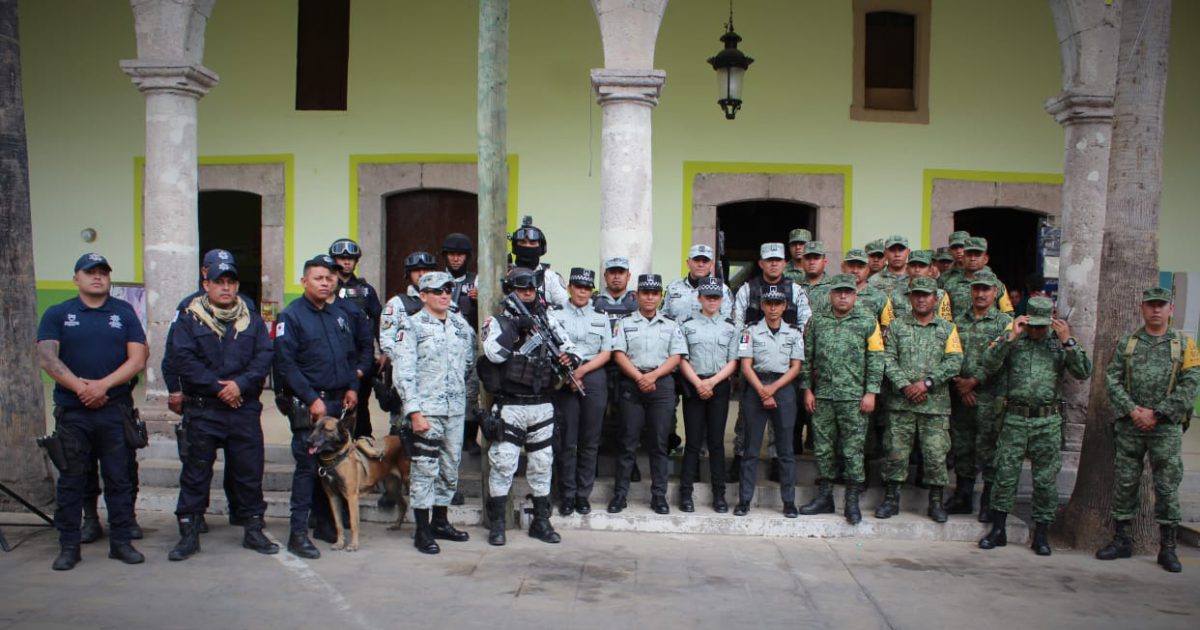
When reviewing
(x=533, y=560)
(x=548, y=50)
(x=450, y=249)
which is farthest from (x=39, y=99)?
(x=533, y=560)

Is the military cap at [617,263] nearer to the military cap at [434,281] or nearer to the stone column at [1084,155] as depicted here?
the military cap at [434,281]

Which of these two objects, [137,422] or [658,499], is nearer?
[137,422]

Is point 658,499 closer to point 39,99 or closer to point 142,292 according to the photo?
point 142,292

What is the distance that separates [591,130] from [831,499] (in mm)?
5558

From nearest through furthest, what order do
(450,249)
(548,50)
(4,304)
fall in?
(4,304)
(450,249)
(548,50)

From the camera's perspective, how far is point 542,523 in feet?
21.3

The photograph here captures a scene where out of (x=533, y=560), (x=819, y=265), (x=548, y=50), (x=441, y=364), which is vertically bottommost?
(x=533, y=560)

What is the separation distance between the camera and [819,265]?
24.4 feet

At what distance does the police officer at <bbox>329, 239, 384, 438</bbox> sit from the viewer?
695 centimetres

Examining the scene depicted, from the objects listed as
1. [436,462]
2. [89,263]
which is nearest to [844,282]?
[436,462]

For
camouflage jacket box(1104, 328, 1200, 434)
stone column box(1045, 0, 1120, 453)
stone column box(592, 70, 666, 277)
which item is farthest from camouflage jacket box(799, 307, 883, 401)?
stone column box(1045, 0, 1120, 453)

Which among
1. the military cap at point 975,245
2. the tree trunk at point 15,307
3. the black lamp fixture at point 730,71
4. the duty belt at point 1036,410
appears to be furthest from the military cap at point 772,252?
the tree trunk at point 15,307

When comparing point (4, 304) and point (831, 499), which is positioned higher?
point (4, 304)

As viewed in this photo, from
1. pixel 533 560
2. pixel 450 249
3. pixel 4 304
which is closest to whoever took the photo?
pixel 533 560
